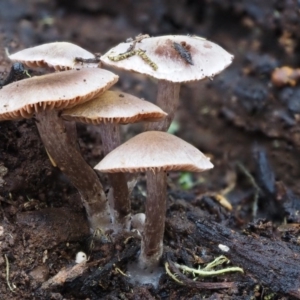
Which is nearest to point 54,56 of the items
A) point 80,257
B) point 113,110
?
point 113,110

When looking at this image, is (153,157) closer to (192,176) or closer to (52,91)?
(52,91)

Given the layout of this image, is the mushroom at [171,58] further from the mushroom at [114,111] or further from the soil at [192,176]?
the soil at [192,176]

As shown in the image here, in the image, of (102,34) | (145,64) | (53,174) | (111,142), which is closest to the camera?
(145,64)

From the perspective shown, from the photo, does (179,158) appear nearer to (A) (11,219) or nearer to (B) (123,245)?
(B) (123,245)

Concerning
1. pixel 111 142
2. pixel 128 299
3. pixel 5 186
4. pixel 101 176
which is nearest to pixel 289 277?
pixel 128 299

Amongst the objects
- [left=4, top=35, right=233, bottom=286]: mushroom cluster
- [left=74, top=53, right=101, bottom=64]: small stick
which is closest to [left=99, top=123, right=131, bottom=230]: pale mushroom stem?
[left=4, top=35, right=233, bottom=286]: mushroom cluster
